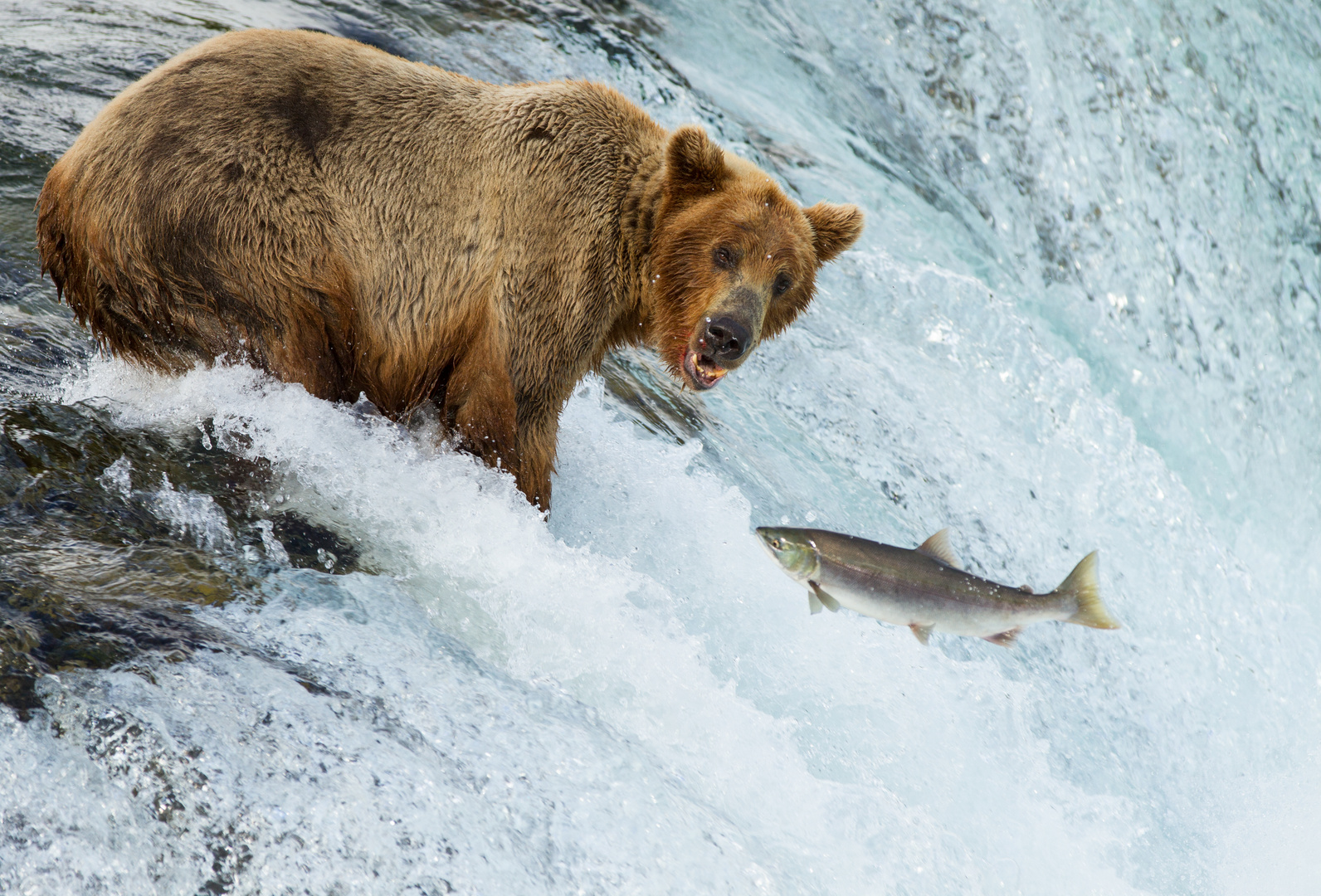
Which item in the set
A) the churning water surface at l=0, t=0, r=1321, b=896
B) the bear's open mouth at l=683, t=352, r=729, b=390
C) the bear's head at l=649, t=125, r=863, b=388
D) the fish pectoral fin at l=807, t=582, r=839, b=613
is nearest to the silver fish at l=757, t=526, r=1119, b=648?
the fish pectoral fin at l=807, t=582, r=839, b=613

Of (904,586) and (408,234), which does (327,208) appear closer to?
(408,234)

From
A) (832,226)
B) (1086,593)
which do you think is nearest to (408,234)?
(832,226)

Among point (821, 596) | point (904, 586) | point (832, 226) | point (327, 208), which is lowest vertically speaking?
point (821, 596)

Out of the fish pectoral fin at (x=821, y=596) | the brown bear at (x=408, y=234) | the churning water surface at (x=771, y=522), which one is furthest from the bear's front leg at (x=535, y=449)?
the fish pectoral fin at (x=821, y=596)

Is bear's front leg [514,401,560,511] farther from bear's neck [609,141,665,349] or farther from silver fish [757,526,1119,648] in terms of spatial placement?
silver fish [757,526,1119,648]

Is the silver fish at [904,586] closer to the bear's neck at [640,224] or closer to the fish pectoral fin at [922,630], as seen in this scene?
the fish pectoral fin at [922,630]

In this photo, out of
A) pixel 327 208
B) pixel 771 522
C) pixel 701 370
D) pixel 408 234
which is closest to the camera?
pixel 327 208

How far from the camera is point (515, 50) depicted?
24.8 ft

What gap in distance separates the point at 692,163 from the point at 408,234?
107 centimetres

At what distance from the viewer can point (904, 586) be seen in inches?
156

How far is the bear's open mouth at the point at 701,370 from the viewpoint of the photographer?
413 cm

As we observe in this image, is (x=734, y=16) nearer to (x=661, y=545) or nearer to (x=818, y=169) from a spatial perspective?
(x=818, y=169)

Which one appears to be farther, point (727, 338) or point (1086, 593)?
point (1086, 593)

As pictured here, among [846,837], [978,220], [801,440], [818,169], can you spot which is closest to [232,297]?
[846,837]
